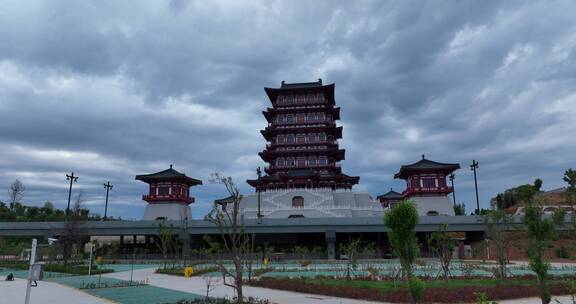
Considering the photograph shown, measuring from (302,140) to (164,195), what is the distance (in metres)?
27.0

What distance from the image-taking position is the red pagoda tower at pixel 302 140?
236 ft

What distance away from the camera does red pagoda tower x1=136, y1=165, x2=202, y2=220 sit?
7494 cm

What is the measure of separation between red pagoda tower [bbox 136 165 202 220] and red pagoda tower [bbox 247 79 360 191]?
13.5 metres

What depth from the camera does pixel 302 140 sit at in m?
76.2

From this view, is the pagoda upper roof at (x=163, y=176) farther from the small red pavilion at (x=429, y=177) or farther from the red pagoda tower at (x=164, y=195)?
the small red pavilion at (x=429, y=177)

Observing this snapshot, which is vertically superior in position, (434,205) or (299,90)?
(299,90)

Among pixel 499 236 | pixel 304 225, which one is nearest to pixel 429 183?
pixel 304 225

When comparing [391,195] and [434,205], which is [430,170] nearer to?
[434,205]

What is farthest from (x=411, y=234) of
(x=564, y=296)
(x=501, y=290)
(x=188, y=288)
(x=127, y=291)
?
(x=127, y=291)

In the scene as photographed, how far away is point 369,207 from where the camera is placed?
215 feet

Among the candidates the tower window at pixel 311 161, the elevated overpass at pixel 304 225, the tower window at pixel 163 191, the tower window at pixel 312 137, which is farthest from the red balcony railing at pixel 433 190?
the tower window at pixel 163 191

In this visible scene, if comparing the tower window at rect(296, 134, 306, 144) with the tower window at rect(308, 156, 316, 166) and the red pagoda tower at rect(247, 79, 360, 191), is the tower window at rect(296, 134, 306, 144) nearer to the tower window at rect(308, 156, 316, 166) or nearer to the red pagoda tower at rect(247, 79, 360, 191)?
the red pagoda tower at rect(247, 79, 360, 191)

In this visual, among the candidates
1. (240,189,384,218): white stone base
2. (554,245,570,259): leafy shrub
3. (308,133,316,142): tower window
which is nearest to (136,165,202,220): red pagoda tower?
(240,189,384,218): white stone base

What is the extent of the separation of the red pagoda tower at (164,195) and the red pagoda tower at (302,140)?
44.2 ft
